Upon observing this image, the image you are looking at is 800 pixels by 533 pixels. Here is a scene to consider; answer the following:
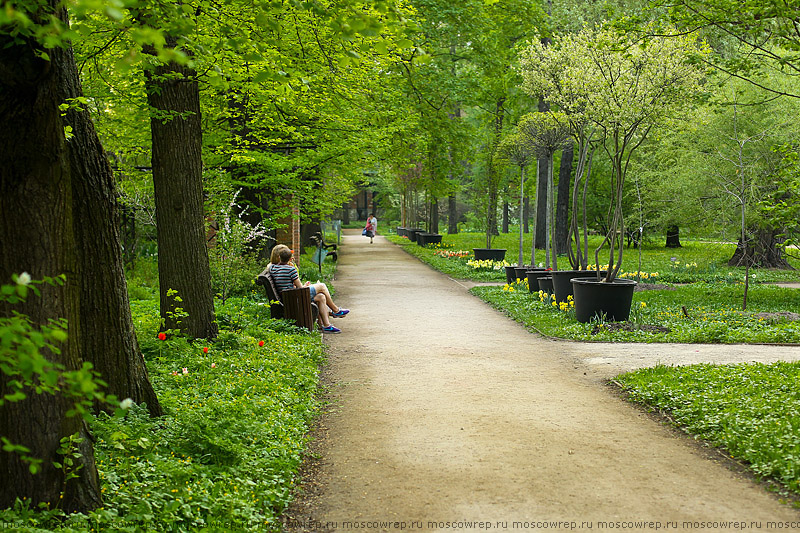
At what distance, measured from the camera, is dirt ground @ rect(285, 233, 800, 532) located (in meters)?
4.25

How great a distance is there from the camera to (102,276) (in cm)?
534

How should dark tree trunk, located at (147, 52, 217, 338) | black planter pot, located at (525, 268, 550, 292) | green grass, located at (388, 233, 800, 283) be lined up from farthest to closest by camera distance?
green grass, located at (388, 233, 800, 283), black planter pot, located at (525, 268, 550, 292), dark tree trunk, located at (147, 52, 217, 338)

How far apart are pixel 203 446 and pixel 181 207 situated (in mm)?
4032

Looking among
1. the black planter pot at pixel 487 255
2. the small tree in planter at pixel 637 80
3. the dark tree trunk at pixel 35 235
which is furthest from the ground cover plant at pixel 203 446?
the black planter pot at pixel 487 255

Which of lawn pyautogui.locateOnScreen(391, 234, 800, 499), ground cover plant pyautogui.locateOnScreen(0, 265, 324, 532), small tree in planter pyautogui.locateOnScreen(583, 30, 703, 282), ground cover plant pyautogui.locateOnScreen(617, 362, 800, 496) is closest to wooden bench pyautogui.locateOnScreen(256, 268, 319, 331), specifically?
ground cover plant pyautogui.locateOnScreen(0, 265, 324, 532)

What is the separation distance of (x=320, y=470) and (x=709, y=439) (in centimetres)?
295

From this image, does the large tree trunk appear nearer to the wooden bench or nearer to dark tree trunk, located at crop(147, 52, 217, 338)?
dark tree trunk, located at crop(147, 52, 217, 338)

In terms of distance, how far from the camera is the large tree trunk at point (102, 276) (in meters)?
5.00

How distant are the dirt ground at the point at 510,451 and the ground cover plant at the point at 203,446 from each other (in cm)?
27

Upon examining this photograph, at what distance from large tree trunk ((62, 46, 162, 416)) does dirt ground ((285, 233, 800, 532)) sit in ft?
4.97

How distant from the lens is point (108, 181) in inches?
205

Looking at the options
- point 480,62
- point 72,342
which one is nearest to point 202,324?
point 72,342

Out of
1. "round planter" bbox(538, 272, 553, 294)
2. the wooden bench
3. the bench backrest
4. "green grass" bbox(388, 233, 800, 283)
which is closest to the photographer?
the wooden bench

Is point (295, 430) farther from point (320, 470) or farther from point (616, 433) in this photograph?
point (616, 433)
